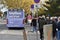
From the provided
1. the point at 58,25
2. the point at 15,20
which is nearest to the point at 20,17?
the point at 15,20

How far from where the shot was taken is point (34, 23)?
86.4ft

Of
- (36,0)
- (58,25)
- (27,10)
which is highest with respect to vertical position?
(36,0)

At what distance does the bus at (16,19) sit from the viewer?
105 feet

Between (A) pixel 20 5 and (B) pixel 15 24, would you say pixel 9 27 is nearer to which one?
(B) pixel 15 24

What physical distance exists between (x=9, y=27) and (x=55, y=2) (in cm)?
1394

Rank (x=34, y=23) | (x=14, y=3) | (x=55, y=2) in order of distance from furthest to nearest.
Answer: (x=14, y=3) < (x=34, y=23) < (x=55, y=2)

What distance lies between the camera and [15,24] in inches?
1265

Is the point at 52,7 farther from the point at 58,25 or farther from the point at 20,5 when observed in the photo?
the point at 20,5

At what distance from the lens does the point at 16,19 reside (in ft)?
106

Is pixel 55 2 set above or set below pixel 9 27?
above

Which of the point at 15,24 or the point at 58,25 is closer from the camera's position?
the point at 58,25

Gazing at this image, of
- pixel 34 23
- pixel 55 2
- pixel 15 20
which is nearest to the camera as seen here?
pixel 55 2

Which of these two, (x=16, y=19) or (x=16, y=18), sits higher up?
(x=16, y=18)

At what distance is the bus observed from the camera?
105ft
